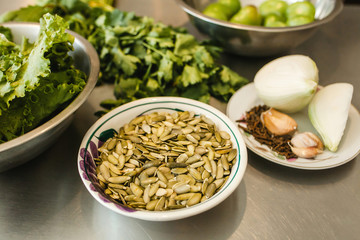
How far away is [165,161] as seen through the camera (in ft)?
2.31

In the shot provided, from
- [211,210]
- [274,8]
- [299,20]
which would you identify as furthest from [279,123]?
[274,8]

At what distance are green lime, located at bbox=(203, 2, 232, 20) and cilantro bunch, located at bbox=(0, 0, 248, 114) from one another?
13 centimetres

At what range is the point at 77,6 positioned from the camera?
3.84 ft

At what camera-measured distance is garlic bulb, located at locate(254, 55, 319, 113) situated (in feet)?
2.74

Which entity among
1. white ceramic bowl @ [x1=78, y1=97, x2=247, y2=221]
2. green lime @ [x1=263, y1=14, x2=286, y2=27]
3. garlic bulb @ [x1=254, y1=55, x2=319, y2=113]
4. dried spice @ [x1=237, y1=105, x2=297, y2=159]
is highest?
green lime @ [x1=263, y1=14, x2=286, y2=27]

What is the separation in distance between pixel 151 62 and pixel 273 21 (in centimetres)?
49

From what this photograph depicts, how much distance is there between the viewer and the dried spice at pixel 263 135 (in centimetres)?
81

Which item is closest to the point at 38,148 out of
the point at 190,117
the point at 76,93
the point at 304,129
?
the point at 76,93

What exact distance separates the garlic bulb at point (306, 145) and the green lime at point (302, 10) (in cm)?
53

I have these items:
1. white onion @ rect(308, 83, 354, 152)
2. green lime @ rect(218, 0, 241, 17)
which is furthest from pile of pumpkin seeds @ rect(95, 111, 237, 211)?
green lime @ rect(218, 0, 241, 17)

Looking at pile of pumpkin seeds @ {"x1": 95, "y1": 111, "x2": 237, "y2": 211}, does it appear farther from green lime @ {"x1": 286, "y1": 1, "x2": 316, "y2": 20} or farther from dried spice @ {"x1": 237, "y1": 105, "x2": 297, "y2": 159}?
green lime @ {"x1": 286, "y1": 1, "x2": 316, "y2": 20}

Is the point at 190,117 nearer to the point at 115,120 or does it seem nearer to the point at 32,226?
the point at 115,120

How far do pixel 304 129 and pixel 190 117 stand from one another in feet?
1.20

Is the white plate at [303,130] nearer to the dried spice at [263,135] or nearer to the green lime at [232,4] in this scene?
the dried spice at [263,135]
